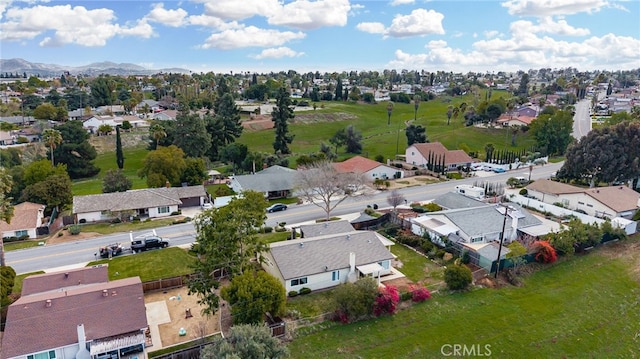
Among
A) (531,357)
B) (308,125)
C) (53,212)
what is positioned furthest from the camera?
(308,125)

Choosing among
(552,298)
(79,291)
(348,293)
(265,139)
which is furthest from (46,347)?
(265,139)

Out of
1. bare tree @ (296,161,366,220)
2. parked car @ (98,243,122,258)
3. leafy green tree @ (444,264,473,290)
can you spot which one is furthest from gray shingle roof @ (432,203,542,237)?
parked car @ (98,243,122,258)

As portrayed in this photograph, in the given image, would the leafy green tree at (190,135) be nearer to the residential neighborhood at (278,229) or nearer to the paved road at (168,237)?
the residential neighborhood at (278,229)

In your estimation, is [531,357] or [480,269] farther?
[480,269]

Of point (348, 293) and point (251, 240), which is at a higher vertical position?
point (251, 240)

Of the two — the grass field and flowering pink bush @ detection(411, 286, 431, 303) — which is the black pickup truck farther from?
the grass field

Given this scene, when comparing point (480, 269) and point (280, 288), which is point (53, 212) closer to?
A: point (280, 288)

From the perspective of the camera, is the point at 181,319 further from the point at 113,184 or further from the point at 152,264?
the point at 113,184

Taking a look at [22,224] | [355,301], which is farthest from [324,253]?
[22,224]
